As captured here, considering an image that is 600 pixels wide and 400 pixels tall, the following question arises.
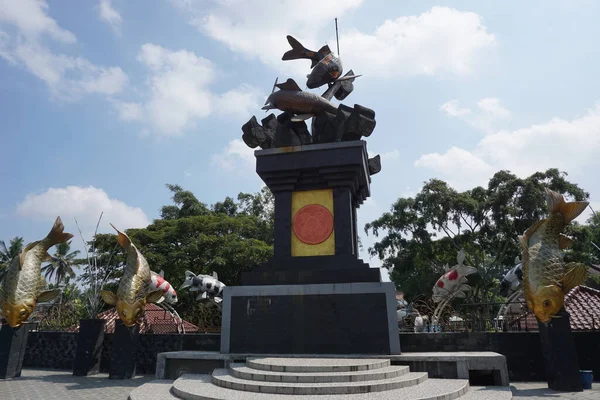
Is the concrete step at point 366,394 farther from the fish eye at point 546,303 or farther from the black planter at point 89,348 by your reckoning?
the black planter at point 89,348

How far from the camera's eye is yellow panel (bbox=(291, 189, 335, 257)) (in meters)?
10.8

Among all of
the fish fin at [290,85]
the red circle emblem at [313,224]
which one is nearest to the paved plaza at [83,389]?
the red circle emblem at [313,224]

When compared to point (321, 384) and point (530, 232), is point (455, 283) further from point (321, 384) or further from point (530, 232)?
point (321, 384)

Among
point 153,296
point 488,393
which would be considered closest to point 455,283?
point 488,393

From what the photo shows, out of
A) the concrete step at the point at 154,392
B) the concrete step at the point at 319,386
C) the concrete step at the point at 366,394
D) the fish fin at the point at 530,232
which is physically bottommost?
the concrete step at the point at 154,392

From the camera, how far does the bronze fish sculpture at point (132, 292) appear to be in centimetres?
1096

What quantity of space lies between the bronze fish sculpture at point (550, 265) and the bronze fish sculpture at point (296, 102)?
6366mm

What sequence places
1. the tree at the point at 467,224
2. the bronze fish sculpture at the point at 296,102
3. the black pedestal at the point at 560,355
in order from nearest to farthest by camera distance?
the black pedestal at the point at 560,355 < the bronze fish sculpture at the point at 296,102 < the tree at the point at 467,224

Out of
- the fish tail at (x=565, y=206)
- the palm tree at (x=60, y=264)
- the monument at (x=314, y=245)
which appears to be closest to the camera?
the fish tail at (x=565, y=206)

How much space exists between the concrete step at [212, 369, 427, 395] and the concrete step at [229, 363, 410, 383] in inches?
4.3

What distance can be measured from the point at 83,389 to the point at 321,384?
20.2 ft

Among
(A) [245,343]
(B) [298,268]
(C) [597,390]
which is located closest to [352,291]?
(B) [298,268]

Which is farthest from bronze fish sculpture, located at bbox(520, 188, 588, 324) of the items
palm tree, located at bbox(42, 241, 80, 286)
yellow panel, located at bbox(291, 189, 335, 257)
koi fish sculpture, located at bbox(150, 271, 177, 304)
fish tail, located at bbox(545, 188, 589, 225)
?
palm tree, located at bbox(42, 241, 80, 286)

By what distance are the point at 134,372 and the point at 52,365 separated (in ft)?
13.3
